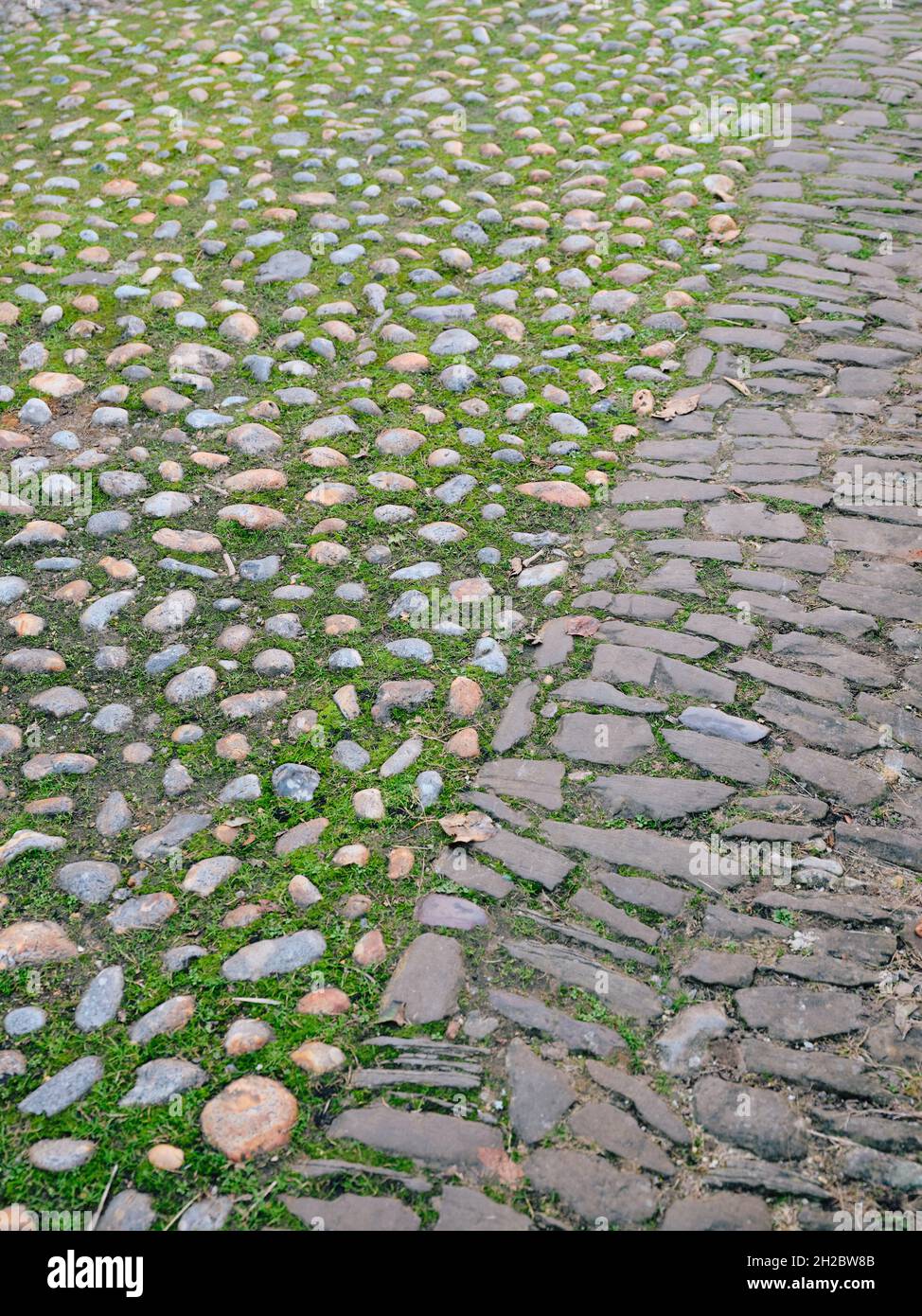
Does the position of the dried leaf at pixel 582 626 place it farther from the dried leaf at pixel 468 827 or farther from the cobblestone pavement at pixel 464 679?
the dried leaf at pixel 468 827

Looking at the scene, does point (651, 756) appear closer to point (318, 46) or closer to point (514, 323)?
point (514, 323)

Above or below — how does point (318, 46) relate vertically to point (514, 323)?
above

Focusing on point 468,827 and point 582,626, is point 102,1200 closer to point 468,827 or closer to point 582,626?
point 468,827

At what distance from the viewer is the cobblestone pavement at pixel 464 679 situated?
7.41ft

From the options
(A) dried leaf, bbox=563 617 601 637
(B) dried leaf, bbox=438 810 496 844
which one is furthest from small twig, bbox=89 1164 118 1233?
(A) dried leaf, bbox=563 617 601 637

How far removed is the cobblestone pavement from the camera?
2.26m

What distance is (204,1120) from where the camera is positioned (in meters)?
2.26

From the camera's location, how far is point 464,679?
3.26m

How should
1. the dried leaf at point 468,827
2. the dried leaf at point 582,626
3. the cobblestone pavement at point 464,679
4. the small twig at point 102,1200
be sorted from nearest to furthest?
the small twig at point 102,1200 < the cobblestone pavement at point 464,679 < the dried leaf at point 468,827 < the dried leaf at point 582,626

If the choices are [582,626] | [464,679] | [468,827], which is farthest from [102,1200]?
[582,626]

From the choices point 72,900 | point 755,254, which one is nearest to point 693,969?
point 72,900

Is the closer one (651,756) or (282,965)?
(282,965)

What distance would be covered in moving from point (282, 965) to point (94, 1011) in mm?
427

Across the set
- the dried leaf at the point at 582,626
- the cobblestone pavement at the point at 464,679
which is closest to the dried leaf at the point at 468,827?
the cobblestone pavement at the point at 464,679
